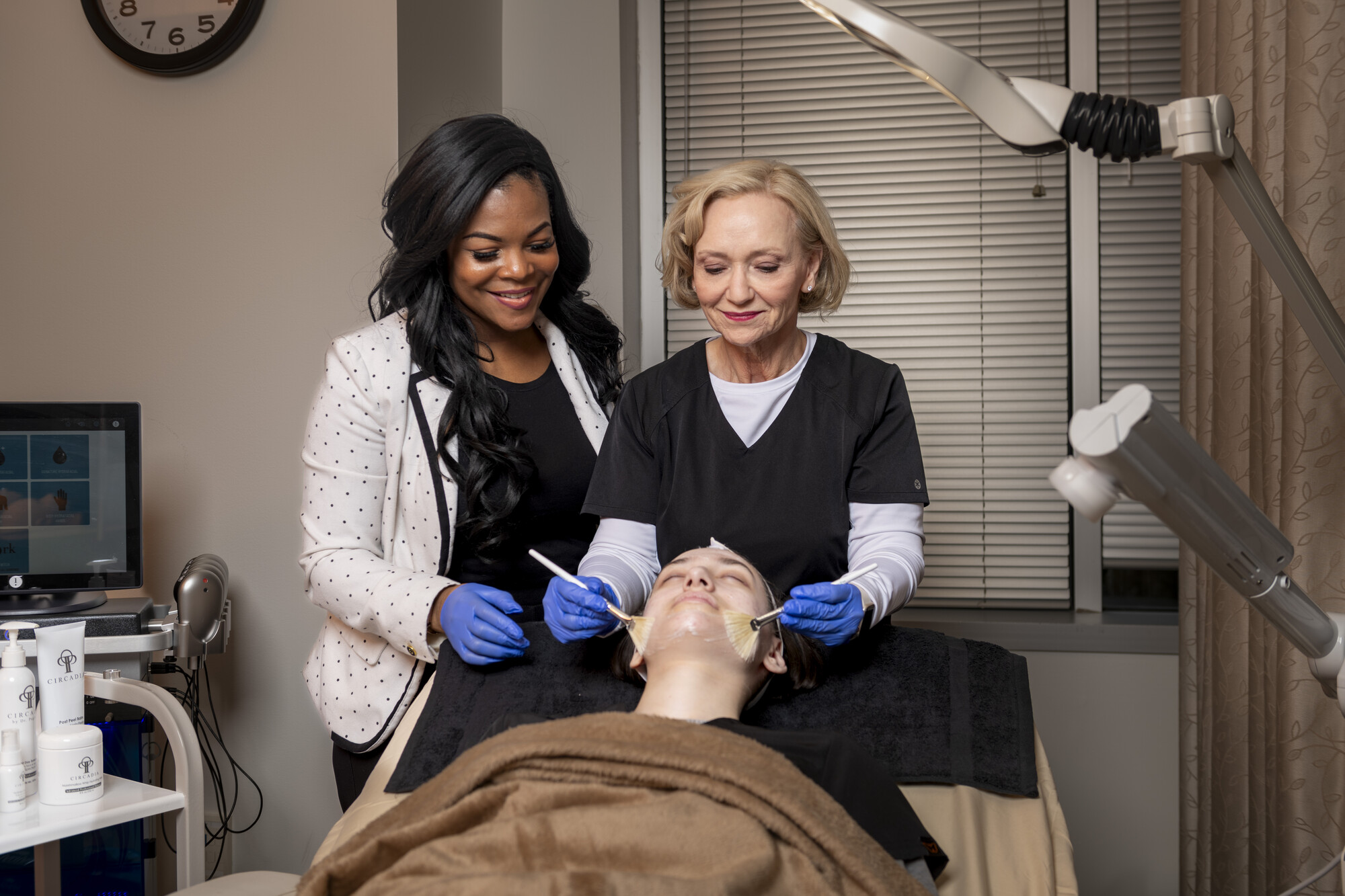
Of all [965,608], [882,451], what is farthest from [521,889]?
[965,608]

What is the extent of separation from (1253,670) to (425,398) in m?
1.40

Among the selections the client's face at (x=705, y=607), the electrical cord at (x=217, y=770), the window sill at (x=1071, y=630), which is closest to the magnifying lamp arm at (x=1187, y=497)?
the client's face at (x=705, y=607)

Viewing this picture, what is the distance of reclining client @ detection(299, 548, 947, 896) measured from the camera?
0.90m

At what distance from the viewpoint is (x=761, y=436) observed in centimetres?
147

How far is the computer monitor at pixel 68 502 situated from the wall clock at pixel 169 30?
2.70ft

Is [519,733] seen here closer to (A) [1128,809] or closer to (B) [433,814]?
(B) [433,814]

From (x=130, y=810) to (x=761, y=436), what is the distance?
1.02m

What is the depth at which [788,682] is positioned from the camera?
139 centimetres

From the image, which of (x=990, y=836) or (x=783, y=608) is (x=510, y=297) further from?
(x=990, y=836)

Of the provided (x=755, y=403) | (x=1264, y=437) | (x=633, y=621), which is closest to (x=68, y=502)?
(x=633, y=621)

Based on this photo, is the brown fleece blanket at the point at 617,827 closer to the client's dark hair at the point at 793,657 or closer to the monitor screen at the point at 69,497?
the client's dark hair at the point at 793,657

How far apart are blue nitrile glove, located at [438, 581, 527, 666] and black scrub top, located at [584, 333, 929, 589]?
19cm

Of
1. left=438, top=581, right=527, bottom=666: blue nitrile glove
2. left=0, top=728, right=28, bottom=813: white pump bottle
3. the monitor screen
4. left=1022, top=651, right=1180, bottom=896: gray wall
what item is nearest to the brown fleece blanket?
left=438, top=581, right=527, bottom=666: blue nitrile glove

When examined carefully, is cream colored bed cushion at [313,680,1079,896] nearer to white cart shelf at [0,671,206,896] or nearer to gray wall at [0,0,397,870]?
white cart shelf at [0,671,206,896]
